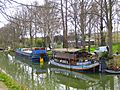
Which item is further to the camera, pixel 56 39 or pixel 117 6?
pixel 56 39

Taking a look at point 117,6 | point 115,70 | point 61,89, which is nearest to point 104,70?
point 115,70

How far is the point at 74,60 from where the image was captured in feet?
103

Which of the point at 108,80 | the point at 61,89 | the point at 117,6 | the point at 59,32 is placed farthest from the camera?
the point at 59,32

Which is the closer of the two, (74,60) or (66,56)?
(74,60)

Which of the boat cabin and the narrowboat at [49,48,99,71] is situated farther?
the boat cabin

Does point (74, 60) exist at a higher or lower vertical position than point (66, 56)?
lower

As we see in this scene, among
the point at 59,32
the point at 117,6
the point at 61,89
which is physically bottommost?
the point at 61,89

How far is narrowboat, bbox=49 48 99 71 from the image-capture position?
28.8m

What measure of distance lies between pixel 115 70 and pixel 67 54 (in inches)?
330

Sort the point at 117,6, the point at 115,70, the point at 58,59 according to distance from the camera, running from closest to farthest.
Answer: the point at 115,70 → the point at 58,59 → the point at 117,6

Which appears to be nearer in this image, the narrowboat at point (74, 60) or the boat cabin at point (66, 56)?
the narrowboat at point (74, 60)

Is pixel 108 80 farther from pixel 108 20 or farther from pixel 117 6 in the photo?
pixel 117 6

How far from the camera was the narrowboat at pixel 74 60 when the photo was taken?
28781 mm

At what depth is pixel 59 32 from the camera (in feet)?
207
